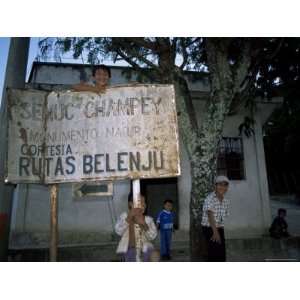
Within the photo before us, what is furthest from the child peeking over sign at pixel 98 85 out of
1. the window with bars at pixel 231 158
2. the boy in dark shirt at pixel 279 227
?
the boy in dark shirt at pixel 279 227

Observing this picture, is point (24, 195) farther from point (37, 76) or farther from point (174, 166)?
point (174, 166)

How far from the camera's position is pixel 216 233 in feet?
14.3

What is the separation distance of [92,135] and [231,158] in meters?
6.62

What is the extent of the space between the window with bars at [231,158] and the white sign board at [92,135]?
6.19 meters

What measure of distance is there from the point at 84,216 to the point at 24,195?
143 cm

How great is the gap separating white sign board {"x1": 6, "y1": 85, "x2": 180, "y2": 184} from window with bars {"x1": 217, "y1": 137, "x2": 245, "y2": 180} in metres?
6.19

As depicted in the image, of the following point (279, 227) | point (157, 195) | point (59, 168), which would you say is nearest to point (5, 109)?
point (59, 168)

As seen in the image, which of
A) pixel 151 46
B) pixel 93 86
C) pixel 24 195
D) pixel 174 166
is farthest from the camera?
pixel 24 195

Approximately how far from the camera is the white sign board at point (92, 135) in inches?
120

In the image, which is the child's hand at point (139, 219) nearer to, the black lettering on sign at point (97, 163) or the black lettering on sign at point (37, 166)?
the black lettering on sign at point (97, 163)

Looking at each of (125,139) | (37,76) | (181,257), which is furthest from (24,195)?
(125,139)

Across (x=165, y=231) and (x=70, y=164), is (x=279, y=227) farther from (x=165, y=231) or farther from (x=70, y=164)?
(x=70, y=164)

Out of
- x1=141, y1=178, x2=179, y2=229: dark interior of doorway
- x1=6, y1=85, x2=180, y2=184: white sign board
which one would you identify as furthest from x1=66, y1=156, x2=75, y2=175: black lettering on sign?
x1=141, y1=178, x2=179, y2=229: dark interior of doorway

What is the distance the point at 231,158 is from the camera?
30.2 feet
